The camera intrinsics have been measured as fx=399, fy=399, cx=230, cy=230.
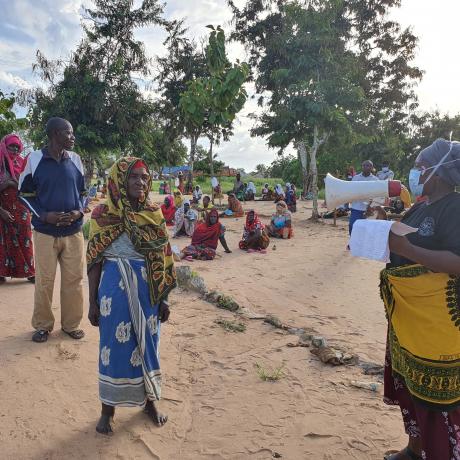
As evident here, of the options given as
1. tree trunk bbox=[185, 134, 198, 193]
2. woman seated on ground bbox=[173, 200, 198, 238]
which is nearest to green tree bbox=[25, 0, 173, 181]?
tree trunk bbox=[185, 134, 198, 193]

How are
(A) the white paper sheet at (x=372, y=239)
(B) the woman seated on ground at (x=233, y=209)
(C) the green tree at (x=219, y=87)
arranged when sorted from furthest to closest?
(B) the woman seated on ground at (x=233, y=209) → (C) the green tree at (x=219, y=87) → (A) the white paper sheet at (x=372, y=239)

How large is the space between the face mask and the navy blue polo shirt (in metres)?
3.01

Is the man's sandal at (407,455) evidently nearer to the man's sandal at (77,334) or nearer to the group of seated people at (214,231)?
the man's sandal at (77,334)

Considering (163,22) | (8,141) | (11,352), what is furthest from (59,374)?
(163,22)

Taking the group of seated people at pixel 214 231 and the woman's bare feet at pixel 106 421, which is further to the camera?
the group of seated people at pixel 214 231

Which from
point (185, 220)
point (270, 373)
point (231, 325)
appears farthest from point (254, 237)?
point (270, 373)

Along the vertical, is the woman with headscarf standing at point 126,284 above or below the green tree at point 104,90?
below

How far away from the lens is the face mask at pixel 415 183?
6.53ft

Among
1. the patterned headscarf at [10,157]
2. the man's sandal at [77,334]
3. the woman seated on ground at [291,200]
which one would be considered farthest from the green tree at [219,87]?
the man's sandal at [77,334]

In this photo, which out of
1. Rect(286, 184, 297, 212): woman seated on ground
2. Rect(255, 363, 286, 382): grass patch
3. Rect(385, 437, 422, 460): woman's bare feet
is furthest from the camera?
Rect(286, 184, 297, 212): woman seated on ground

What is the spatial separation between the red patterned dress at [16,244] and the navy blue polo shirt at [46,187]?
78.8 inches

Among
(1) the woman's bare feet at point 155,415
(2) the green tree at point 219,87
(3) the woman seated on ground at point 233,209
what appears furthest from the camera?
(3) the woman seated on ground at point 233,209

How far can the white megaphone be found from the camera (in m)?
2.06

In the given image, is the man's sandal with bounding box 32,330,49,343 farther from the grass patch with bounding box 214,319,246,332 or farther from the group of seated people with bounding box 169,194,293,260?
the group of seated people with bounding box 169,194,293,260
